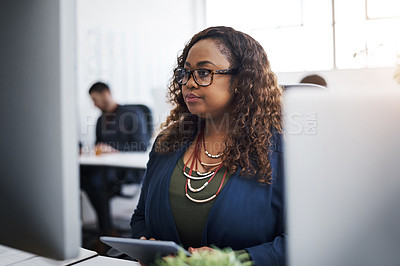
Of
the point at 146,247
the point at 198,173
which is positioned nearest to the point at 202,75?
the point at 198,173

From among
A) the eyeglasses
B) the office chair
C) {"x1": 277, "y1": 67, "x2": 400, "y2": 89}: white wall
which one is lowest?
the office chair

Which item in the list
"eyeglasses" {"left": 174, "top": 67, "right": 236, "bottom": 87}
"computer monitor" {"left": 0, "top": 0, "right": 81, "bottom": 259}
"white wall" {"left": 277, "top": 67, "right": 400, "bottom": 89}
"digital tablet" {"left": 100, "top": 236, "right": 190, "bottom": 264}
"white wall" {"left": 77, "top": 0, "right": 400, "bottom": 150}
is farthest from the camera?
"white wall" {"left": 77, "top": 0, "right": 400, "bottom": 150}

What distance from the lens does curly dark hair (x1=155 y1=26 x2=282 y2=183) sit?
117 centimetres

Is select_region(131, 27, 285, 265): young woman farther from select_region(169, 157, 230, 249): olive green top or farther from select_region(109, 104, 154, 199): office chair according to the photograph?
select_region(109, 104, 154, 199): office chair

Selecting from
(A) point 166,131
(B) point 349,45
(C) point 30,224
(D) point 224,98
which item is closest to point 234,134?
(D) point 224,98

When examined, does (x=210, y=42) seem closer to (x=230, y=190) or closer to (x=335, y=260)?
(x=230, y=190)

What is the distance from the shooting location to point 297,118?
59cm

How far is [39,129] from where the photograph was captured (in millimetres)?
531

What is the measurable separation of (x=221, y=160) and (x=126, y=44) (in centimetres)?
456

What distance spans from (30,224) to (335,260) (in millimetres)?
484

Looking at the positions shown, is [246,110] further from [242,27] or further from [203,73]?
[242,27]

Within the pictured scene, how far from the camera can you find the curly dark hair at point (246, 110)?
1167mm

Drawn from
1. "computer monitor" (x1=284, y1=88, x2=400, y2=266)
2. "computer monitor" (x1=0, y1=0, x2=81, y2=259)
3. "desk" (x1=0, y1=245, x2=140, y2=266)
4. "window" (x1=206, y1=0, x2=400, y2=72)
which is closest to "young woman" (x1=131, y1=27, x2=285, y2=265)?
"desk" (x1=0, y1=245, x2=140, y2=266)

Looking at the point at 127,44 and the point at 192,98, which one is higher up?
the point at 127,44
